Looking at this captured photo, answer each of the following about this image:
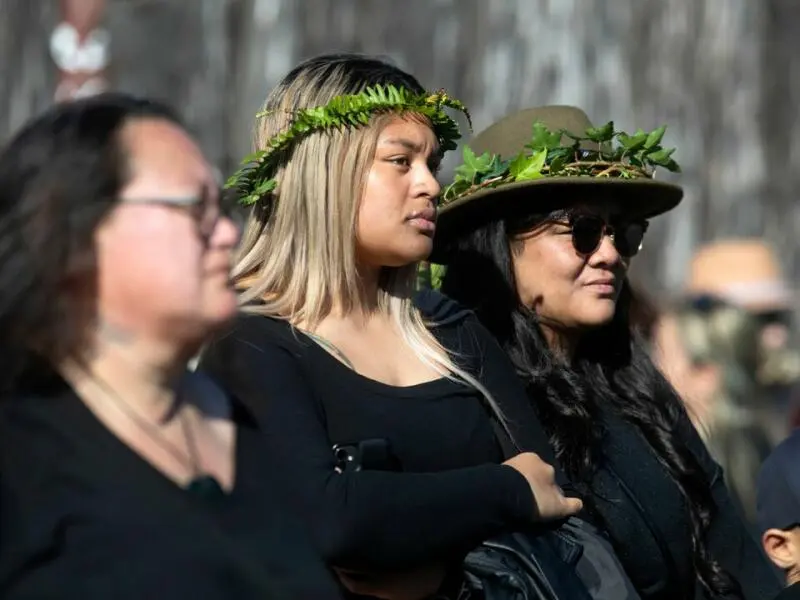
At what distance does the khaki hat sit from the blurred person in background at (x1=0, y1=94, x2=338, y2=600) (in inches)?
268

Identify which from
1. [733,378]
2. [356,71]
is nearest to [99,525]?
[356,71]

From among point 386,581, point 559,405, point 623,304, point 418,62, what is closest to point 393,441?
point 386,581

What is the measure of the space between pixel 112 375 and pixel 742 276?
710 cm

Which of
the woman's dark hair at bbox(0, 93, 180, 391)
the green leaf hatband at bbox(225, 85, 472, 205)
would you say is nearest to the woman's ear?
the green leaf hatband at bbox(225, 85, 472, 205)

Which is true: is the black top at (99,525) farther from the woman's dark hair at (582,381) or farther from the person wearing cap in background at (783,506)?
the person wearing cap in background at (783,506)

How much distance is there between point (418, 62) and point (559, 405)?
6888mm

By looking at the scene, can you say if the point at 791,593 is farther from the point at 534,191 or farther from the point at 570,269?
the point at 534,191

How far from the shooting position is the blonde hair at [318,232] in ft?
9.55

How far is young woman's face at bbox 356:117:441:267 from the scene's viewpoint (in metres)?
2.94

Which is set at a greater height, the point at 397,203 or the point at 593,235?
the point at 397,203

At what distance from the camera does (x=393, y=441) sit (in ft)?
8.98

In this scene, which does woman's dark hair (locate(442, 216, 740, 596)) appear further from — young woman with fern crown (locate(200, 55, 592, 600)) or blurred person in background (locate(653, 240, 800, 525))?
blurred person in background (locate(653, 240, 800, 525))

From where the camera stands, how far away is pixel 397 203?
9.65 feet

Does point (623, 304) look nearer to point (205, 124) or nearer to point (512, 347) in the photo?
point (512, 347)
